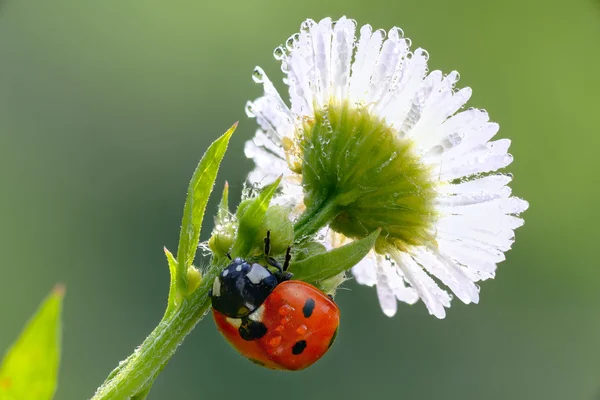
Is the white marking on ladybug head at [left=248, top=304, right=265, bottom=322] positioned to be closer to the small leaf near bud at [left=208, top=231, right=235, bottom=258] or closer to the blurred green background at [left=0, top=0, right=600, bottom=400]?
the small leaf near bud at [left=208, top=231, right=235, bottom=258]

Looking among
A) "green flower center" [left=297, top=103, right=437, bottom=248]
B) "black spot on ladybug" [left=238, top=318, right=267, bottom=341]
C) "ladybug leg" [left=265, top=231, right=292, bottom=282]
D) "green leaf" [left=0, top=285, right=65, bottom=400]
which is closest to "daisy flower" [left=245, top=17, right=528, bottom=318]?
"green flower center" [left=297, top=103, right=437, bottom=248]

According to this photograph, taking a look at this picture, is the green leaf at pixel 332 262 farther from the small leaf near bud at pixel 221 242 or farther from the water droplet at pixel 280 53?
the water droplet at pixel 280 53

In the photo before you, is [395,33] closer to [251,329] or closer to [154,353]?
[251,329]

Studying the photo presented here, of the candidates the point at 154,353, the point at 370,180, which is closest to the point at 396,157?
the point at 370,180

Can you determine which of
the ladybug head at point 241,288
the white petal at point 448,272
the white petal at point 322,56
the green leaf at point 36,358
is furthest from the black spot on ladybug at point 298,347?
the green leaf at point 36,358

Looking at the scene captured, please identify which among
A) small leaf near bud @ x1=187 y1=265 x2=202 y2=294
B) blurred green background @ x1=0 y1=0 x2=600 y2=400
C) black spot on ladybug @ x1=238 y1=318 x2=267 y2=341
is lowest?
blurred green background @ x1=0 y1=0 x2=600 y2=400

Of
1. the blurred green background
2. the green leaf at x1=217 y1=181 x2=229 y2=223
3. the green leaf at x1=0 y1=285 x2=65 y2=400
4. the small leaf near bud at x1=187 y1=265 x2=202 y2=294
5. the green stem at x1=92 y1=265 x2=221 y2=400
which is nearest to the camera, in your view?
the green leaf at x1=0 y1=285 x2=65 y2=400

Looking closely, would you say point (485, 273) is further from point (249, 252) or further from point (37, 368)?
point (37, 368)
